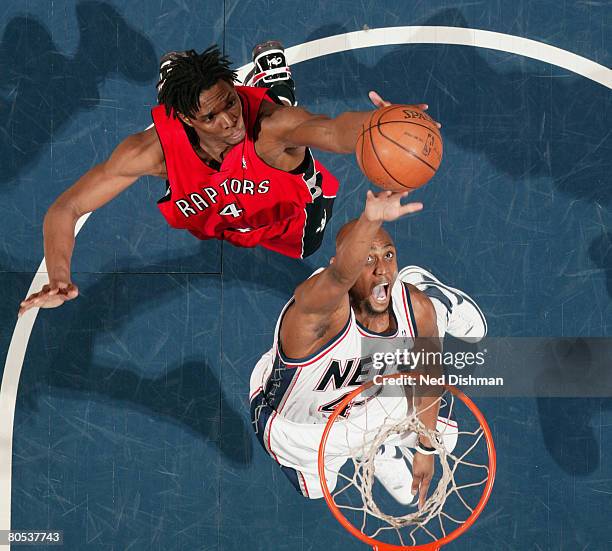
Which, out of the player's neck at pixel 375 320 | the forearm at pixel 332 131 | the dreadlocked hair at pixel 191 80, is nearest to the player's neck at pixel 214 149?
the dreadlocked hair at pixel 191 80

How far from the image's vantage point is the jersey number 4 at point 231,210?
4986 mm

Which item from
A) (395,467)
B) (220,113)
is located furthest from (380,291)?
(220,113)

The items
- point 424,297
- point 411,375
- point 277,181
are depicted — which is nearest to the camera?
point 277,181

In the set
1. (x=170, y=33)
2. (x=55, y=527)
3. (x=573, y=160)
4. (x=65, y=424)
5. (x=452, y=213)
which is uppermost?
(x=170, y=33)

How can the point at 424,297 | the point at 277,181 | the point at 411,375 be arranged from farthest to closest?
the point at 424,297 < the point at 411,375 < the point at 277,181

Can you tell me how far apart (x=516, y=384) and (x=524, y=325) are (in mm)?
390

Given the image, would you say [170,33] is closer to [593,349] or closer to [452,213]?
[452,213]

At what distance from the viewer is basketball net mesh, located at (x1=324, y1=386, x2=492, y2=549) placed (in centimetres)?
533

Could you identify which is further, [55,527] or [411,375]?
[55,527]

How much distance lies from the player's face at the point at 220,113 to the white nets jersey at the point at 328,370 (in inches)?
55.8

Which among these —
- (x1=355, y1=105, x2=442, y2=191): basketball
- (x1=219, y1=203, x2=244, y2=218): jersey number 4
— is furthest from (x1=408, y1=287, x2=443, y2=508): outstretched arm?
(x1=355, y1=105, x2=442, y2=191): basketball

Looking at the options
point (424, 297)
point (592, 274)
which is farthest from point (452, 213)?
point (592, 274)

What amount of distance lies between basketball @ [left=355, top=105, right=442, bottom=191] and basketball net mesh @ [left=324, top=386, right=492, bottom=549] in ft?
5.90

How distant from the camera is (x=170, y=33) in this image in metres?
6.04
